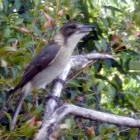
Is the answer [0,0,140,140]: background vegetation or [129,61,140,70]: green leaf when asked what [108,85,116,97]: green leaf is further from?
[129,61,140,70]: green leaf

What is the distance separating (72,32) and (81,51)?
0.44 meters

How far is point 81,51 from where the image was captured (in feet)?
15.9

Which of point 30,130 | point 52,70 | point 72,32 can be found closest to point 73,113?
point 30,130

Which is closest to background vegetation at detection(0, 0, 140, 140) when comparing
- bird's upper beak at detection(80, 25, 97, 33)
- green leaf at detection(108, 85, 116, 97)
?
green leaf at detection(108, 85, 116, 97)

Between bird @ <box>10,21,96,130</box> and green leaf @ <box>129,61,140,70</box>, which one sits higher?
bird @ <box>10,21,96,130</box>

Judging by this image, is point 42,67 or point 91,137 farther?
point 42,67

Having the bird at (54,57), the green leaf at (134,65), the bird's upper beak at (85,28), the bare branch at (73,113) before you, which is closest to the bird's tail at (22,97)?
the bird at (54,57)

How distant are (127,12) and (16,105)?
1617mm

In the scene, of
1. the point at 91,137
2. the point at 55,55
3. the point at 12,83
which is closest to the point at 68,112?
the point at 91,137

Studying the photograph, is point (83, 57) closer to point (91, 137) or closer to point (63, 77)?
point (63, 77)

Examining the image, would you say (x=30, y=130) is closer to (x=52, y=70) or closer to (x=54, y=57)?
(x=52, y=70)

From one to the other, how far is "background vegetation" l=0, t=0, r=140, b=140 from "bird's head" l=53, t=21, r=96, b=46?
2.6 inches

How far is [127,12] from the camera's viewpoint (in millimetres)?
4652

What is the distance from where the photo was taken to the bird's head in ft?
14.2
